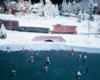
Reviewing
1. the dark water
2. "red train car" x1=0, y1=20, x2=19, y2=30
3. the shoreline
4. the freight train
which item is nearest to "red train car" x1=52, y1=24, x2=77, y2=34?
the freight train

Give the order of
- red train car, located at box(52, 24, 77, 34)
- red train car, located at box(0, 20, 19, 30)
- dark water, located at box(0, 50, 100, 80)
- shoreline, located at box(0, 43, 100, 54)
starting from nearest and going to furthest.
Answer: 1. dark water, located at box(0, 50, 100, 80)
2. shoreline, located at box(0, 43, 100, 54)
3. red train car, located at box(52, 24, 77, 34)
4. red train car, located at box(0, 20, 19, 30)

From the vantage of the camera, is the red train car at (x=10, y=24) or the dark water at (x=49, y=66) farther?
the red train car at (x=10, y=24)

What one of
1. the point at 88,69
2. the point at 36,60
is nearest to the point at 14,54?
the point at 36,60

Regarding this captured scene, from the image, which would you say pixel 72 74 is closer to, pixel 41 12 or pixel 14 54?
pixel 14 54

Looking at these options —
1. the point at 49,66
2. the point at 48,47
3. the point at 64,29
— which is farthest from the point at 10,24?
the point at 49,66

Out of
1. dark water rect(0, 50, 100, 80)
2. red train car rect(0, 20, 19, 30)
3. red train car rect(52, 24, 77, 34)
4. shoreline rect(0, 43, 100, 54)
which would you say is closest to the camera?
dark water rect(0, 50, 100, 80)

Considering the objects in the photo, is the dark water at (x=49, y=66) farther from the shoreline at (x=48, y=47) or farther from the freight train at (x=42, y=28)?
the freight train at (x=42, y=28)

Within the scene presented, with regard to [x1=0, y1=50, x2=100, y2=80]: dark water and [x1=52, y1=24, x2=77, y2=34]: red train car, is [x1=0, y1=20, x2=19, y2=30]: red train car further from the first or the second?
[x1=52, y1=24, x2=77, y2=34]: red train car

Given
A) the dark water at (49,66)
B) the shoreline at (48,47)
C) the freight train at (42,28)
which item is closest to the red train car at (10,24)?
the freight train at (42,28)
